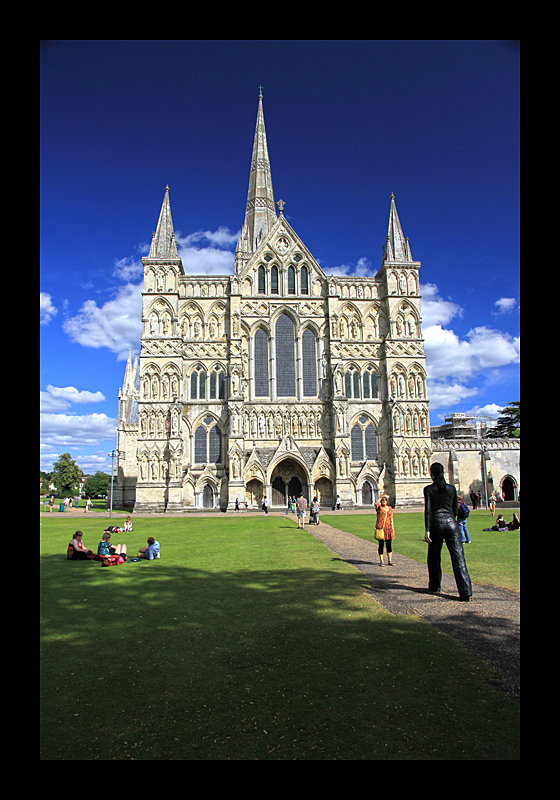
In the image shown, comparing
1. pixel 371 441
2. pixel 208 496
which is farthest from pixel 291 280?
pixel 208 496

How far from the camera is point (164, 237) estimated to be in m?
44.3

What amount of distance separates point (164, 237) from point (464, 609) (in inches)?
1711

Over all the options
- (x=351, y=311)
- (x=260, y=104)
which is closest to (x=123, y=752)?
(x=351, y=311)

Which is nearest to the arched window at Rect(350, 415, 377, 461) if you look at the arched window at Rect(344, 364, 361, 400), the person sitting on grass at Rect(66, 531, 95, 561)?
the arched window at Rect(344, 364, 361, 400)

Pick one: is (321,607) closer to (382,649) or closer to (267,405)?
(382,649)

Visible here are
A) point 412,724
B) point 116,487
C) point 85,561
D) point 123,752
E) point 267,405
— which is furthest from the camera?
point 116,487

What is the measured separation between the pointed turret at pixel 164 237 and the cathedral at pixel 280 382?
124mm

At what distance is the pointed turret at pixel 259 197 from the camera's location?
2211 inches

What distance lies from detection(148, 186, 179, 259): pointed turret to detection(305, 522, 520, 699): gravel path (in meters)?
38.1

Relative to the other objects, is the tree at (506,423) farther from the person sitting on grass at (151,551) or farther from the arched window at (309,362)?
the person sitting on grass at (151,551)

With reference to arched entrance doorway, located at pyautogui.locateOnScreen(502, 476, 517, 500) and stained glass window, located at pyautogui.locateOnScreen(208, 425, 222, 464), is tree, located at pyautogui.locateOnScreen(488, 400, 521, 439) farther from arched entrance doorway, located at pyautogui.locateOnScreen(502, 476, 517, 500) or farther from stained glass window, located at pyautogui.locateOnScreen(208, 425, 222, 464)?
stained glass window, located at pyautogui.locateOnScreen(208, 425, 222, 464)

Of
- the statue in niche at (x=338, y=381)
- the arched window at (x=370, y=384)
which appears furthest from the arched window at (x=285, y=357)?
the arched window at (x=370, y=384)
